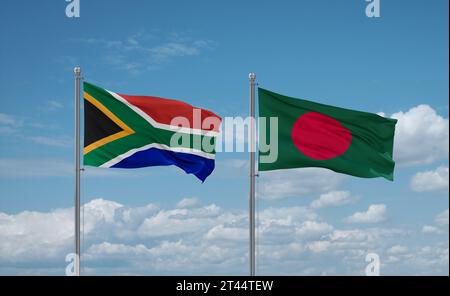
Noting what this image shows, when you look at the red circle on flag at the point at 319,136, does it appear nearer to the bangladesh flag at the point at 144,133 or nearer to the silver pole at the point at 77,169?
the bangladesh flag at the point at 144,133

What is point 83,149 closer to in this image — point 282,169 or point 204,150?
point 204,150

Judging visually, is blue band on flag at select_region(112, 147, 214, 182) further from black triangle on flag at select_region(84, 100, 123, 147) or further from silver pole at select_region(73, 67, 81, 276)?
silver pole at select_region(73, 67, 81, 276)

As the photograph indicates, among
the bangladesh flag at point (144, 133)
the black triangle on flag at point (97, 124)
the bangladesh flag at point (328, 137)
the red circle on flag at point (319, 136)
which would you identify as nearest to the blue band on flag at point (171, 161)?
the bangladesh flag at point (144, 133)

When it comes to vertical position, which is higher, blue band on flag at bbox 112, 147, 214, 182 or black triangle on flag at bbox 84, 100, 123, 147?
black triangle on flag at bbox 84, 100, 123, 147

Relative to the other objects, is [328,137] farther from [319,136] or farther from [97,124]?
[97,124]

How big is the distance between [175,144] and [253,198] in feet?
10.9

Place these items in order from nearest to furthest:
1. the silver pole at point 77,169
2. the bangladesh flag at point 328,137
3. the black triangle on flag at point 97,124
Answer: the silver pole at point 77,169, the bangladesh flag at point 328,137, the black triangle on flag at point 97,124

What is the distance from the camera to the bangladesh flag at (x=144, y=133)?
24.4 m

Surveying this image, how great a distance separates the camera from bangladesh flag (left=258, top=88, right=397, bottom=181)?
2431cm

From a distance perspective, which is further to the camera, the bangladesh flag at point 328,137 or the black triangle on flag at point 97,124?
the black triangle on flag at point 97,124

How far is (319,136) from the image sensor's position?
972 inches

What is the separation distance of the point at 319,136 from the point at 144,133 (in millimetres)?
5964

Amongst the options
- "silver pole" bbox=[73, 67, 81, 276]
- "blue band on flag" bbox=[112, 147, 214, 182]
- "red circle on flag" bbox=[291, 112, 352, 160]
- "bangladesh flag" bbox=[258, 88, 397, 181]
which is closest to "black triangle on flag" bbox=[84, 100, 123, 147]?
"silver pole" bbox=[73, 67, 81, 276]
